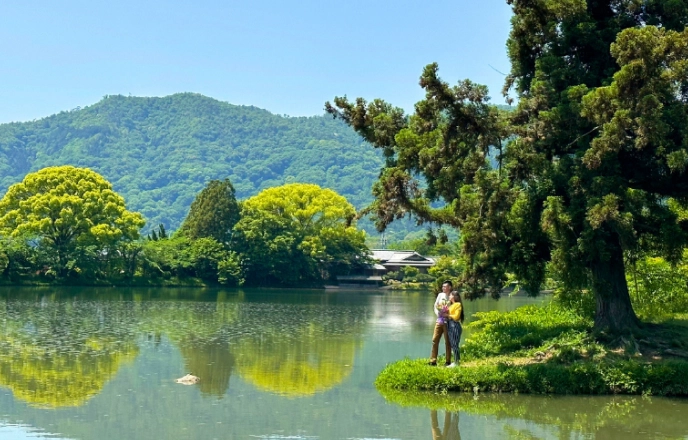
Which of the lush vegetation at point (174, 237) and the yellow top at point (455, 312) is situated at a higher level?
the lush vegetation at point (174, 237)

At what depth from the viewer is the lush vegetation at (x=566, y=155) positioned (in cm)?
1681

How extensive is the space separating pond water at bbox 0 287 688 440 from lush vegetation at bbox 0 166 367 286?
3611 cm

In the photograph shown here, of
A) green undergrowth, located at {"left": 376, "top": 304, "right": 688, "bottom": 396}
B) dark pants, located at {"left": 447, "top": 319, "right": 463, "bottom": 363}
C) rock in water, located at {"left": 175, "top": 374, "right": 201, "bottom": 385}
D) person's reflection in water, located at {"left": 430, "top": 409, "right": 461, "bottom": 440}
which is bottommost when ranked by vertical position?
person's reflection in water, located at {"left": 430, "top": 409, "right": 461, "bottom": 440}

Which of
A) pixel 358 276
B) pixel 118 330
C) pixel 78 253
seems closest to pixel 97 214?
pixel 78 253

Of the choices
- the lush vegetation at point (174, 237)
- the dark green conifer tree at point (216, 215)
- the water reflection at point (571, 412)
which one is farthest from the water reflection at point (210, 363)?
the dark green conifer tree at point (216, 215)

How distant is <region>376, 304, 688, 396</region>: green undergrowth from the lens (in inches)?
679

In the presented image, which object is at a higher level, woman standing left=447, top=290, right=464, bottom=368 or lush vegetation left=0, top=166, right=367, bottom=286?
lush vegetation left=0, top=166, right=367, bottom=286

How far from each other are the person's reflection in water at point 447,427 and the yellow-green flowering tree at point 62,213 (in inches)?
2221

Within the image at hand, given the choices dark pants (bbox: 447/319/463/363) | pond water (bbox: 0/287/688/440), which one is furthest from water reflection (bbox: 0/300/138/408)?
dark pants (bbox: 447/319/463/363)

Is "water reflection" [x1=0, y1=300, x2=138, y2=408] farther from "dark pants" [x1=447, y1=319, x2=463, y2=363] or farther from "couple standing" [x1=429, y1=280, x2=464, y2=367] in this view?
"dark pants" [x1=447, y1=319, x2=463, y2=363]

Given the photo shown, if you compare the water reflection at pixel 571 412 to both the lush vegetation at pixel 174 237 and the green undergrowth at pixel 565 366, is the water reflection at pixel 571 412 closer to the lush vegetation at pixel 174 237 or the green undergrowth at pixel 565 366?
the green undergrowth at pixel 565 366

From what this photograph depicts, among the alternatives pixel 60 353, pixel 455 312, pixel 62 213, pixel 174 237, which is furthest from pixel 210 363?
pixel 174 237

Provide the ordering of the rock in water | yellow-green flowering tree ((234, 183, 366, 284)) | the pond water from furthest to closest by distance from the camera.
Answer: yellow-green flowering tree ((234, 183, 366, 284)) → the rock in water → the pond water

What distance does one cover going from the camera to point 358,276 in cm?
8569
